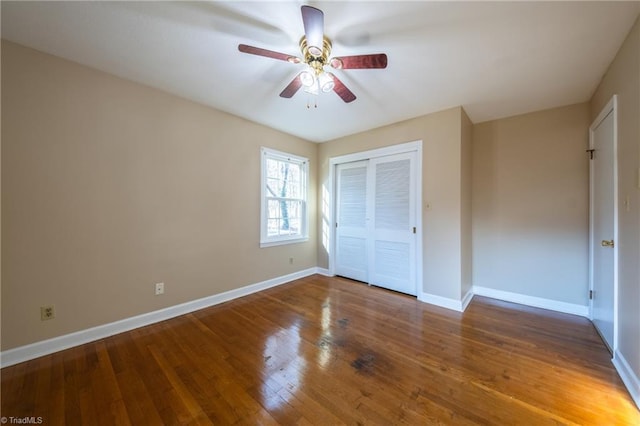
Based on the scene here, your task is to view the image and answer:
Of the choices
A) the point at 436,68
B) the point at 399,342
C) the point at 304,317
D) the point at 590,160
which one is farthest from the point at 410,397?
the point at 590,160

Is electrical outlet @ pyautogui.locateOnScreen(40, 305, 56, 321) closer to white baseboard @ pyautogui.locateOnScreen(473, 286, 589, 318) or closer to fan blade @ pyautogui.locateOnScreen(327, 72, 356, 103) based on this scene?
fan blade @ pyautogui.locateOnScreen(327, 72, 356, 103)

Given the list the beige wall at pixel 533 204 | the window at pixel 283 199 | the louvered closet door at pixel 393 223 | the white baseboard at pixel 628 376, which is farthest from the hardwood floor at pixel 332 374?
the window at pixel 283 199

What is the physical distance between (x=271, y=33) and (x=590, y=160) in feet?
12.1

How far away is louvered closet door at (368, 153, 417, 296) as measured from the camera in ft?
11.0

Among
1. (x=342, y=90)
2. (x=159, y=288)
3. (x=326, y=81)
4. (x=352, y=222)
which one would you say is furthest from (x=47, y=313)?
(x=352, y=222)

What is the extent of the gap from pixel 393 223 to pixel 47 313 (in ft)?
12.8

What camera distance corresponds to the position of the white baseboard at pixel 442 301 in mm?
2885

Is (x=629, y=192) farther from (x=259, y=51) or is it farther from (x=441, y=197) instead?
(x=259, y=51)

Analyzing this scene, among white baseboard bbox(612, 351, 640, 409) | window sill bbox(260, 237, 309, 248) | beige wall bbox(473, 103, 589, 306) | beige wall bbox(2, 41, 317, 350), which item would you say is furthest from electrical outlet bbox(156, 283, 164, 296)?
beige wall bbox(473, 103, 589, 306)

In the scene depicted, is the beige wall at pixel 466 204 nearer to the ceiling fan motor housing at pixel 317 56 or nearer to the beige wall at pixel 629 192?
the beige wall at pixel 629 192

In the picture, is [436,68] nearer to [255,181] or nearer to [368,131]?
[368,131]

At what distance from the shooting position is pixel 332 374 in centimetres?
176

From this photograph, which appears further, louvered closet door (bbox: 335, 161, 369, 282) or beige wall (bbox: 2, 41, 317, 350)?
louvered closet door (bbox: 335, 161, 369, 282)

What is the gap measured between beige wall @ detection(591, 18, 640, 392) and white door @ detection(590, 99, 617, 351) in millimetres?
164
